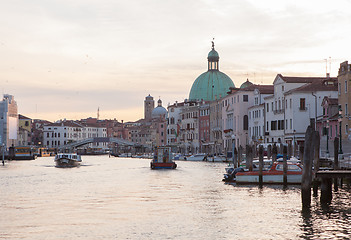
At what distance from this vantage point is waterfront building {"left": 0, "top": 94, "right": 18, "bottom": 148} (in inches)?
5551

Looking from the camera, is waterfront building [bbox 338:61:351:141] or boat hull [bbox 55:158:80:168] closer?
waterfront building [bbox 338:61:351:141]

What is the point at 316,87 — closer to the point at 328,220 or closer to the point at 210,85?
the point at 328,220

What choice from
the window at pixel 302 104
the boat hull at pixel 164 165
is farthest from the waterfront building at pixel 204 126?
the boat hull at pixel 164 165

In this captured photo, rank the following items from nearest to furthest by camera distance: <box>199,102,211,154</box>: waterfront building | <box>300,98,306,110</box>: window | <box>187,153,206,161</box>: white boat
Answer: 1. <box>300,98,306,110</box>: window
2. <box>187,153,206,161</box>: white boat
3. <box>199,102,211,154</box>: waterfront building

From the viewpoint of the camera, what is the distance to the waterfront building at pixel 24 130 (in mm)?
168750

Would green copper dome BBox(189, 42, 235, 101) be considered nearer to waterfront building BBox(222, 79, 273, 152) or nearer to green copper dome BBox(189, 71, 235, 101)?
green copper dome BBox(189, 71, 235, 101)

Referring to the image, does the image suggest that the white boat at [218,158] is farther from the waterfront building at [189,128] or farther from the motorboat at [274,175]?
the motorboat at [274,175]

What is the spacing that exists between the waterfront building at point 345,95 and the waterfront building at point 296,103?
9094 mm

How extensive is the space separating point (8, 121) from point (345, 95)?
10364 centimetres

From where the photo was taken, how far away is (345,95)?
54.3 meters

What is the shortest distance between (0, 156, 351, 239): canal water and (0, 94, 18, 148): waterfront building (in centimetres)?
10936

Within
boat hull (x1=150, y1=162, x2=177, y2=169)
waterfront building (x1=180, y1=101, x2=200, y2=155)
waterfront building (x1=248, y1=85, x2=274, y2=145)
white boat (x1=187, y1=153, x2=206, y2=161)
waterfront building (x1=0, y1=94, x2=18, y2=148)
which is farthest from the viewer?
waterfront building (x1=0, y1=94, x2=18, y2=148)

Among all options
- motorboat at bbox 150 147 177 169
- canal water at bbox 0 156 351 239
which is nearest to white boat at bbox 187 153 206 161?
motorboat at bbox 150 147 177 169

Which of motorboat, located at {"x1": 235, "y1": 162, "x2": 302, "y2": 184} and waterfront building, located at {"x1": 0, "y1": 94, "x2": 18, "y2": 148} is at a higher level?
waterfront building, located at {"x1": 0, "y1": 94, "x2": 18, "y2": 148}
